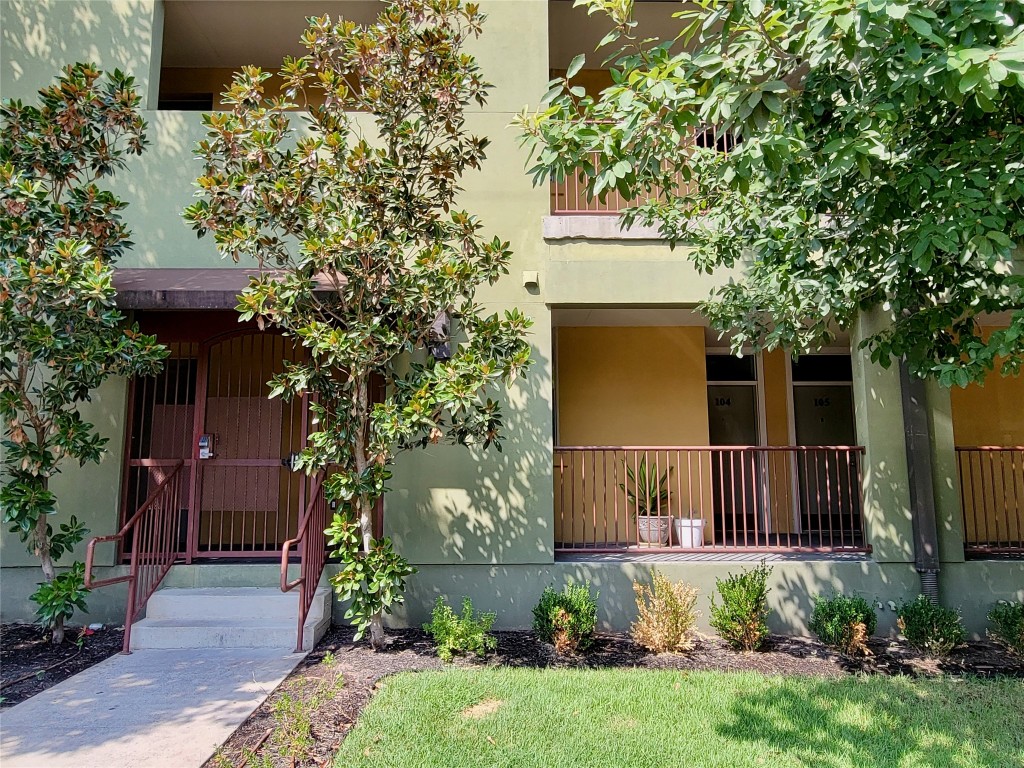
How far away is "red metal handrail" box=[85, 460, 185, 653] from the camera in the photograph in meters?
6.23

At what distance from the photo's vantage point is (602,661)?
589cm

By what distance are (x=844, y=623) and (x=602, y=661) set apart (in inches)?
89.7

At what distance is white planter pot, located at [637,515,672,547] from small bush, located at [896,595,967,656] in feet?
8.78

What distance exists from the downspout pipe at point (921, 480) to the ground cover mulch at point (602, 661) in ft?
2.56

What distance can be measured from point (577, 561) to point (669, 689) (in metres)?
2.09

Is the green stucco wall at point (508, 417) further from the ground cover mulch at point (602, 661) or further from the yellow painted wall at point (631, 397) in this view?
the yellow painted wall at point (631, 397)

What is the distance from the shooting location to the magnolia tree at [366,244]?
545 cm

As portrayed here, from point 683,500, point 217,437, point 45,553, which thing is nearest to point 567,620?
point 683,500

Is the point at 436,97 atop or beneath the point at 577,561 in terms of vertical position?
atop

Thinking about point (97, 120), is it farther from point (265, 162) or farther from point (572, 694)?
point (572, 694)

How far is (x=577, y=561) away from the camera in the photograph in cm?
708

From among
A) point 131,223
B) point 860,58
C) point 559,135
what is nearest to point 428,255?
point 559,135

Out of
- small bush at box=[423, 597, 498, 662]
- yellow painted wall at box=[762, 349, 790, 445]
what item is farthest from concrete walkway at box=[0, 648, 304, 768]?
yellow painted wall at box=[762, 349, 790, 445]

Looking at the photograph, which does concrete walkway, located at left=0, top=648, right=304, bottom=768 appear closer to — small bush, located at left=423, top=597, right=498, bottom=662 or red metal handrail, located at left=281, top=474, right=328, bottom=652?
red metal handrail, located at left=281, top=474, right=328, bottom=652
